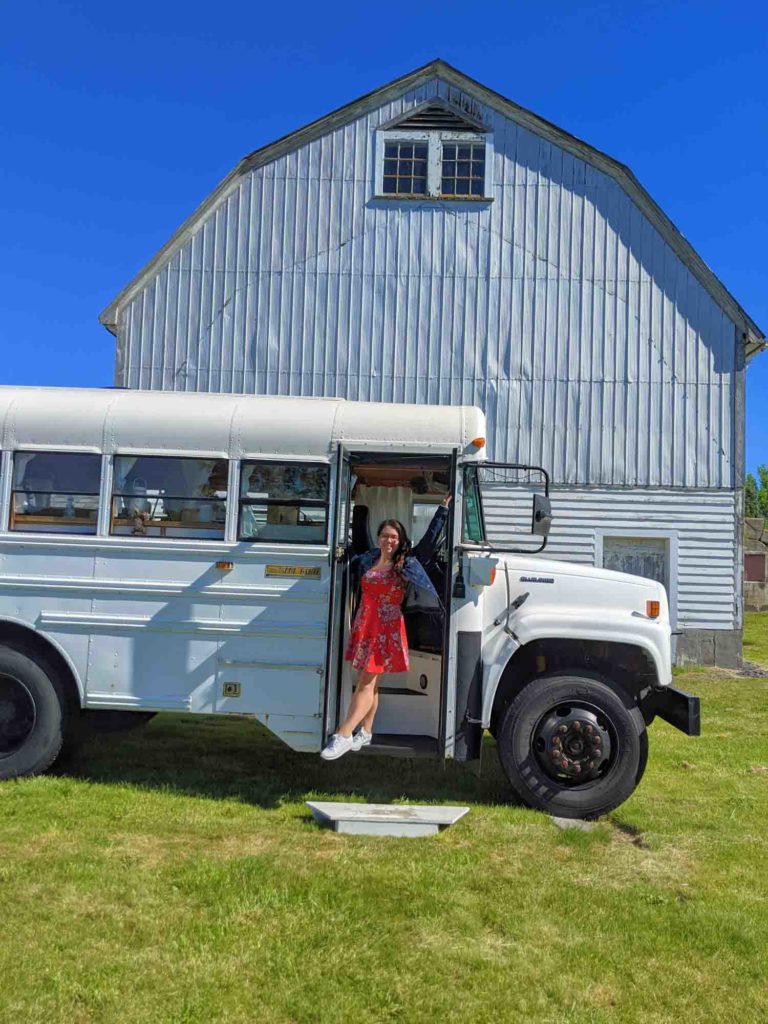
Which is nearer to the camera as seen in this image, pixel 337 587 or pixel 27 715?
pixel 337 587

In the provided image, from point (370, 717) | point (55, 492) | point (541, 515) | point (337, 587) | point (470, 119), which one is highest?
point (470, 119)

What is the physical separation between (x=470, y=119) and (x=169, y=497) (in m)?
11.8

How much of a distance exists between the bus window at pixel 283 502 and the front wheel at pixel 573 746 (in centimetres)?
197

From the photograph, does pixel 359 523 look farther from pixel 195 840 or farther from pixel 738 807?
pixel 738 807

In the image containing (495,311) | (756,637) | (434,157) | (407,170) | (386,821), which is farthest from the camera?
(756,637)

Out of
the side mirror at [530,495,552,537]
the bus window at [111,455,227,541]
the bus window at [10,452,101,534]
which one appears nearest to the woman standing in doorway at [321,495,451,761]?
the side mirror at [530,495,552,537]

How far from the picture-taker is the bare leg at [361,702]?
6.18 metres

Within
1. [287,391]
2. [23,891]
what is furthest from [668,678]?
[287,391]

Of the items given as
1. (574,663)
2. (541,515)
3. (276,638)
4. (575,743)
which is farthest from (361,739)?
(541,515)

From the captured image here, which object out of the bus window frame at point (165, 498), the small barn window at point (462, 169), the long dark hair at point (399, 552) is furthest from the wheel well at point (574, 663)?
the small barn window at point (462, 169)

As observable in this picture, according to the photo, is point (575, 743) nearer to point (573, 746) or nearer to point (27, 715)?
point (573, 746)

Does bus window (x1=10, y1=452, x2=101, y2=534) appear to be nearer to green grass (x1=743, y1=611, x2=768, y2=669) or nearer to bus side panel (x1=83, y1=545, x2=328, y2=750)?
bus side panel (x1=83, y1=545, x2=328, y2=750)

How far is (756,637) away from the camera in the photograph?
2200 cm

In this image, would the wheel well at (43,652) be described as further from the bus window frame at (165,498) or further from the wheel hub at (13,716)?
the bus window frame at (165,498)
